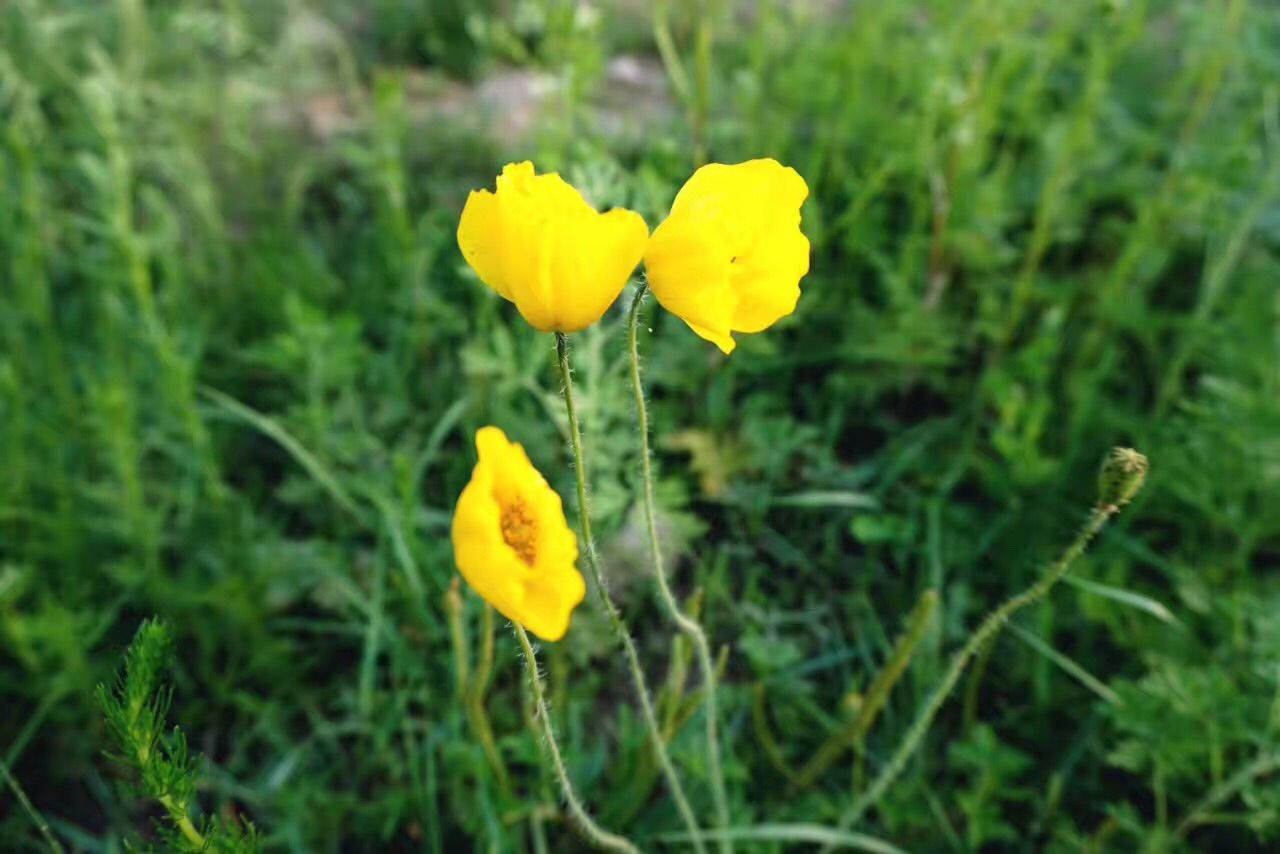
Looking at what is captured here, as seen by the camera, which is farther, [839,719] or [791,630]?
[791,630]

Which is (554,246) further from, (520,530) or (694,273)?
(520,530)

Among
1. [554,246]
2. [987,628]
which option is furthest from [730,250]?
[987,628]

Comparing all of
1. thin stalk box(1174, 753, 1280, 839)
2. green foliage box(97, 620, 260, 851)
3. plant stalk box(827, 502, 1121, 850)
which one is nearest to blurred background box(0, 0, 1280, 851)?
thin stalk box(1174, 753, 1280, 839)

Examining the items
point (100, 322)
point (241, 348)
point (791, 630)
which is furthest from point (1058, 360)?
point (100, 322)

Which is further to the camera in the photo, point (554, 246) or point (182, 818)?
point (182, 818)

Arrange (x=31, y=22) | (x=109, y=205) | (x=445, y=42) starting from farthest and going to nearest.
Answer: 1. (x=445, y=42)
2. (x=31, y=22)
3. (x=109, y=205)

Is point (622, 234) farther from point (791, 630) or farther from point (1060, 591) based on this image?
point (1060, 591)
